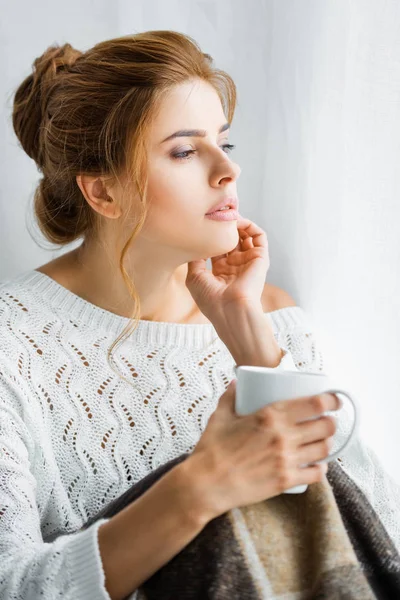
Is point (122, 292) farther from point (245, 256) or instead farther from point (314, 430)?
point (314, 430)

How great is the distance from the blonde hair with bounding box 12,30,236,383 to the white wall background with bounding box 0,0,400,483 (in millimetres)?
238

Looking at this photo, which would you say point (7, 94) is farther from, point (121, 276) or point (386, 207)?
point (386, 207)

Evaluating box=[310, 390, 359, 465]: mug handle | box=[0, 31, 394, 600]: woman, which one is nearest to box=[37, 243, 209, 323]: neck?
box=[0, 31, 394, 600]: woman

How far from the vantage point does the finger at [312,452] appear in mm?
998

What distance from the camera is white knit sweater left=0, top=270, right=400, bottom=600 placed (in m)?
Result: 1.42

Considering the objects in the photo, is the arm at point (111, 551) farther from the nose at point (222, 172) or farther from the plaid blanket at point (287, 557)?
the nose at point (222, 172)

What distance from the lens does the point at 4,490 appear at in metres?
Answer: 1.24

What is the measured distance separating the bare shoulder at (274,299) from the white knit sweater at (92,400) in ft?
0.15

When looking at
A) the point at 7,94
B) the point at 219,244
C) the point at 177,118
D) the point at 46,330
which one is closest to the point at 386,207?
the point at 219,244

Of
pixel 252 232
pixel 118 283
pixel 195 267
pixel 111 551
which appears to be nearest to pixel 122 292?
pixel 118 283

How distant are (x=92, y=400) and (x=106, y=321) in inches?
7.2

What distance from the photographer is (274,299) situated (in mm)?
1769

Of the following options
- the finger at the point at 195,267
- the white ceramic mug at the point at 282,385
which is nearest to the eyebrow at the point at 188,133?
the finger at the point at 195,267

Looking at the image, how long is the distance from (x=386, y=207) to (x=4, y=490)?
2.65 ft
